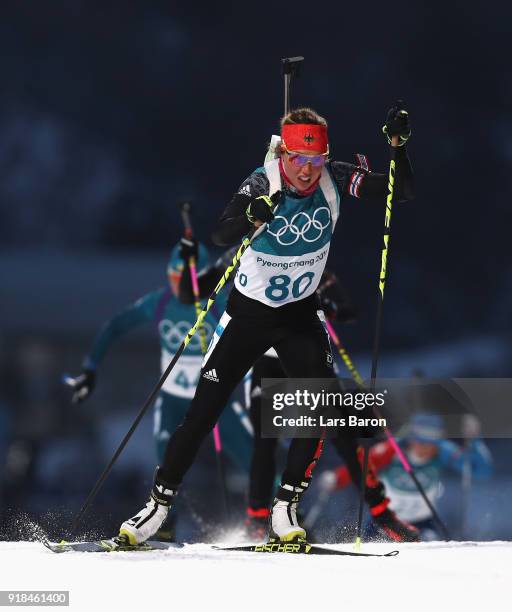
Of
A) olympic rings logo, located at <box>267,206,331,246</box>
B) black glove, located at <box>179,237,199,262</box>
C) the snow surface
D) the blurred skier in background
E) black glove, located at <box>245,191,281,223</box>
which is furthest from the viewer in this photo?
the blurred skier in background

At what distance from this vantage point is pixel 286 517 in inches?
169

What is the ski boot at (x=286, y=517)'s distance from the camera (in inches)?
168

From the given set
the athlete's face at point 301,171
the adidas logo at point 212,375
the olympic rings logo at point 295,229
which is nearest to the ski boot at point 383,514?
the adidas logo at point 212,375

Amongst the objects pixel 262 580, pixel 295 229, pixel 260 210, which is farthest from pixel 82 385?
pixel 262 580

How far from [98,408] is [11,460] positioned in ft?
6.04

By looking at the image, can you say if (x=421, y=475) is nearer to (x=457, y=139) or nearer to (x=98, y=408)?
(x=98, y=408)

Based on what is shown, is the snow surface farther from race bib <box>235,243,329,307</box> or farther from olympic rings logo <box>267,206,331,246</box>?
olympic rings logo <box>267,206,331,246</box>

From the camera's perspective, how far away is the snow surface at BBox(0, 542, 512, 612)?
3.04m

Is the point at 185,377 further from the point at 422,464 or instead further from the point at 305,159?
the point at 305,159

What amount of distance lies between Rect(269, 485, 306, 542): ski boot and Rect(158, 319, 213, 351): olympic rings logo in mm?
2385

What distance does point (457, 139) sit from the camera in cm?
1517

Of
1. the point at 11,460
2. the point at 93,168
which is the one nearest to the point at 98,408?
the point at 11,460

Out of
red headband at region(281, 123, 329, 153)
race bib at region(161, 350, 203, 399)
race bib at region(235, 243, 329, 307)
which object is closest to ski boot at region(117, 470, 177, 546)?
race bib at region(235, 243, 329, 307)

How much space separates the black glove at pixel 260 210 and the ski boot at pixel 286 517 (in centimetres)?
109
